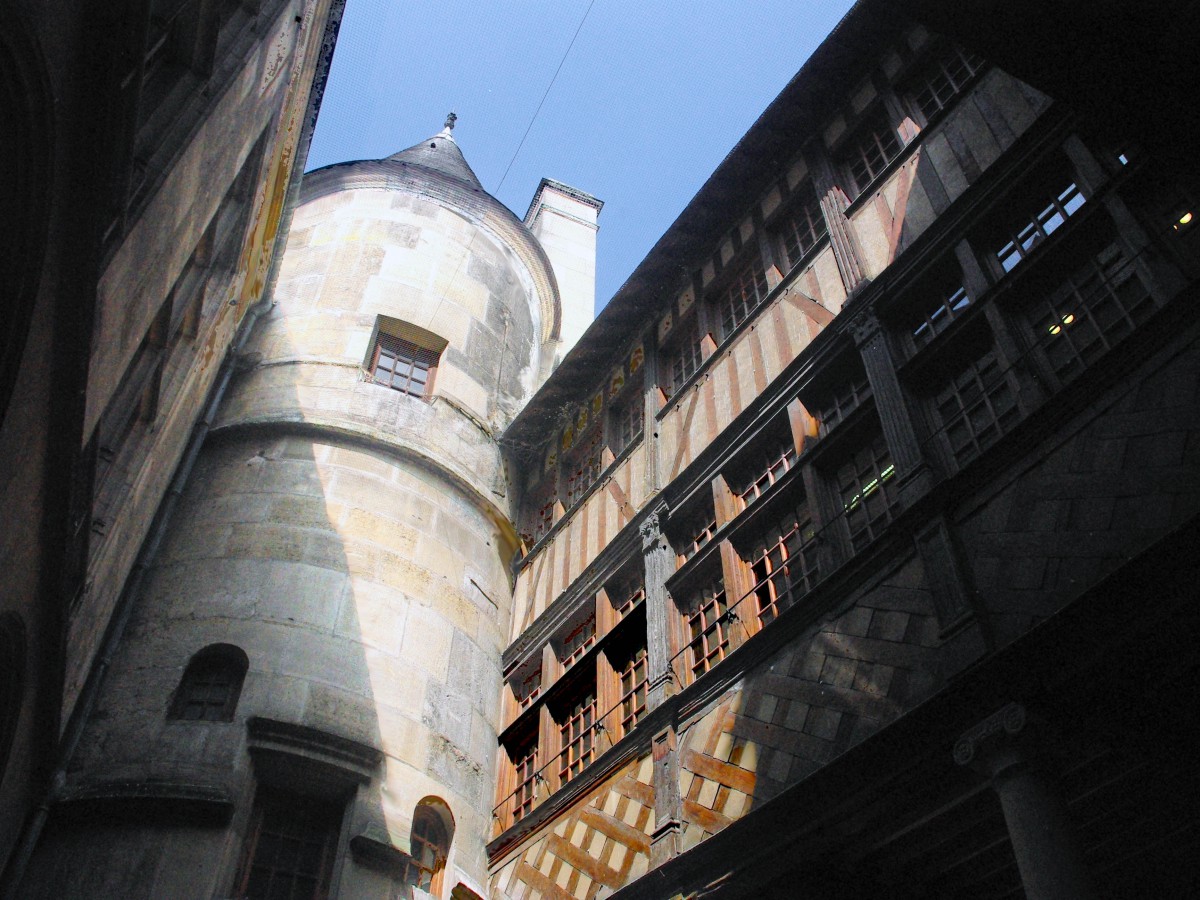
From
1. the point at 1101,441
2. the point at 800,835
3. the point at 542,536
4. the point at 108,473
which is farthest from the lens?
the point at 542,536

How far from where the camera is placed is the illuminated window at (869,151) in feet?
33.5

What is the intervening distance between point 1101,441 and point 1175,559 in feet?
3.41

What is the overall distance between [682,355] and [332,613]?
484 cm

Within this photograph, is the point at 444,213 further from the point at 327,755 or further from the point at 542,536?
the point at 327,755

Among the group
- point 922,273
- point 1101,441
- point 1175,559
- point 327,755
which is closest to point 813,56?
point 922,273

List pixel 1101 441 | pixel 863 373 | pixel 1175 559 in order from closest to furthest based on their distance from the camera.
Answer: pixel 1175 559 < pixel 1101 441 < pixel 863 373

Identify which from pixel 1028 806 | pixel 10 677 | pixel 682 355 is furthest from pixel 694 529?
pixel 10 677

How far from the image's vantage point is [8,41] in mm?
4023

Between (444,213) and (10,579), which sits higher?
(444,213)

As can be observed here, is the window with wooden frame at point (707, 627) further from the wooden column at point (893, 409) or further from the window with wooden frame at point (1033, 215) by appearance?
the window with wooden frame at point (1033, 215)

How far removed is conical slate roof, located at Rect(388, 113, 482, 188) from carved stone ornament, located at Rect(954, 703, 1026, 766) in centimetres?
1369

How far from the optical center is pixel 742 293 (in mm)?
11648

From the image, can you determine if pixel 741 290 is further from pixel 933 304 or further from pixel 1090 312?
pixel 1090 312

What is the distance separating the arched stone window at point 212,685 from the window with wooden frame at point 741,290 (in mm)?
5837
